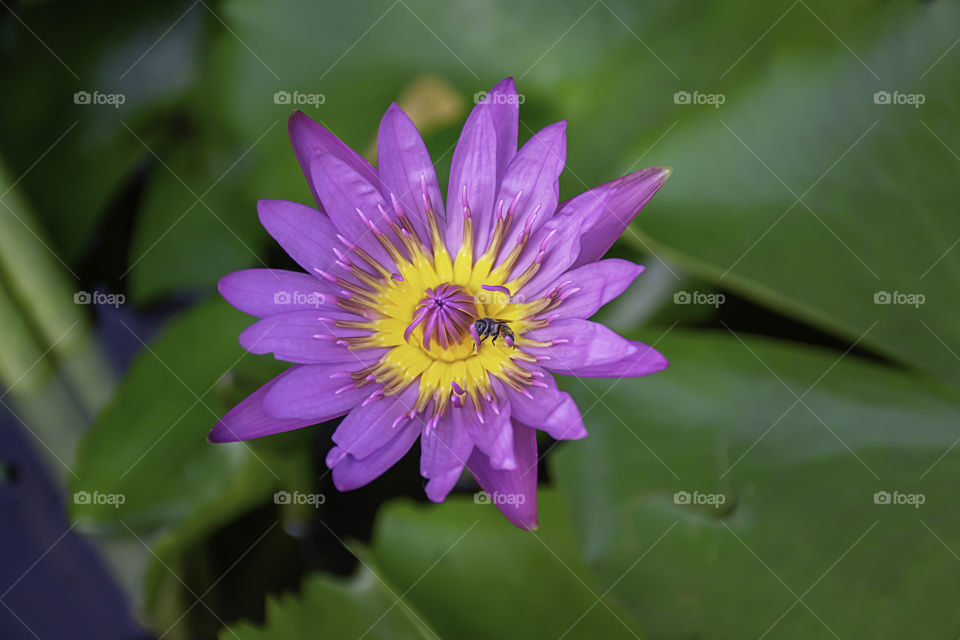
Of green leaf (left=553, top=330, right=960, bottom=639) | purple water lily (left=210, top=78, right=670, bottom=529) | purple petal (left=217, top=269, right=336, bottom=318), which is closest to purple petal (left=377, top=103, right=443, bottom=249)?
purple water lily (left=210, top=78, right=670, bottom=529)

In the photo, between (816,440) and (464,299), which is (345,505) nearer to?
(464,299)

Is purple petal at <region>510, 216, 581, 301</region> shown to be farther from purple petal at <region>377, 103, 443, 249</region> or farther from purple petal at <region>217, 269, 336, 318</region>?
purple petal at <region>217, 269, 336, 318</region>

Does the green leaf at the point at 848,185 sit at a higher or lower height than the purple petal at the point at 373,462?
higher

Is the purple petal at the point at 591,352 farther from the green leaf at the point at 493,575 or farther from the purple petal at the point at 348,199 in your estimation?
the green leaf at the point at 493,575

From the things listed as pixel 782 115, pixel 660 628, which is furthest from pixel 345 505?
pixel 782 115

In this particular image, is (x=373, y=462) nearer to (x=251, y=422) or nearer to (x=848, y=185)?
(x=251, y=422)

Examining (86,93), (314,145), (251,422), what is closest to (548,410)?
(251,422)


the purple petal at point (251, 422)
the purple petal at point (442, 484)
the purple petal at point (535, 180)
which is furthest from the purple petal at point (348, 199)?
the purple petal at point (442, 484)
